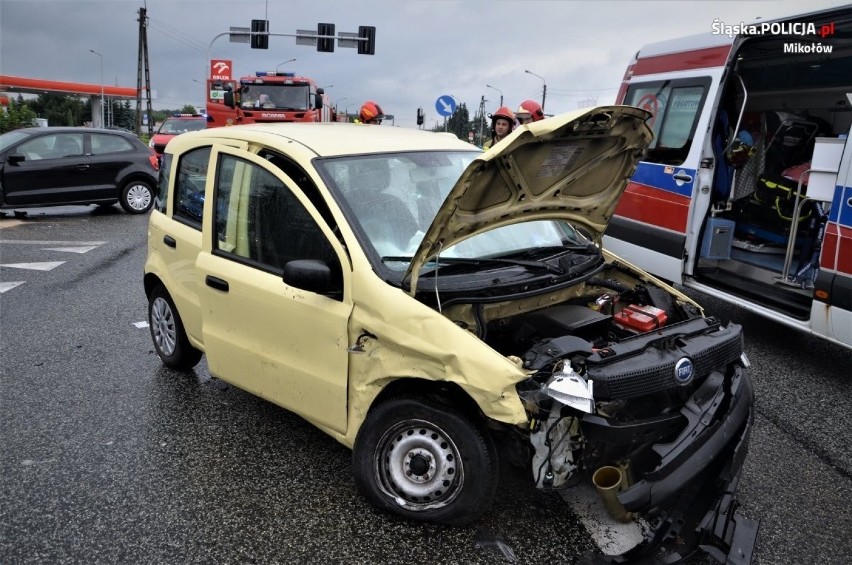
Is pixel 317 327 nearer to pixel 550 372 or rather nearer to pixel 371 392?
pixel 371 392

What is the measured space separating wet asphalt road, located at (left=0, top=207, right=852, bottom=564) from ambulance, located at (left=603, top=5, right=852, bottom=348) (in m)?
1.05

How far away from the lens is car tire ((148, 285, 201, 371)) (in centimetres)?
450

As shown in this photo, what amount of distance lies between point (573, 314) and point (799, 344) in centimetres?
363

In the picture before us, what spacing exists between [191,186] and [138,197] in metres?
9.60

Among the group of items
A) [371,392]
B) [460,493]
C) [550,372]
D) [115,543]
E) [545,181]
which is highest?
[545,181]

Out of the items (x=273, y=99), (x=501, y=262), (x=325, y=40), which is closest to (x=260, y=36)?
(x=325, y=40)

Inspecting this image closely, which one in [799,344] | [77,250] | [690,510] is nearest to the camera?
[690,510]

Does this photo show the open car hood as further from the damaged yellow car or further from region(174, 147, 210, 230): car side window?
region(174, 147, 210, 230): car side window

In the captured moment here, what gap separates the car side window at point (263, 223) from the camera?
3.23 m

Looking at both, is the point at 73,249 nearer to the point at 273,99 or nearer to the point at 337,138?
the point at 337,138

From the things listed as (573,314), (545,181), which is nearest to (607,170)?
(545,181)

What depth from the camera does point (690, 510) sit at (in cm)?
251

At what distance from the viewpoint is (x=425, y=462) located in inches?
112

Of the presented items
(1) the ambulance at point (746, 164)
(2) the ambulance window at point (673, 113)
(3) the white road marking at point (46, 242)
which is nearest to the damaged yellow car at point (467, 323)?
(1) the ambulance at point (746, 164)
